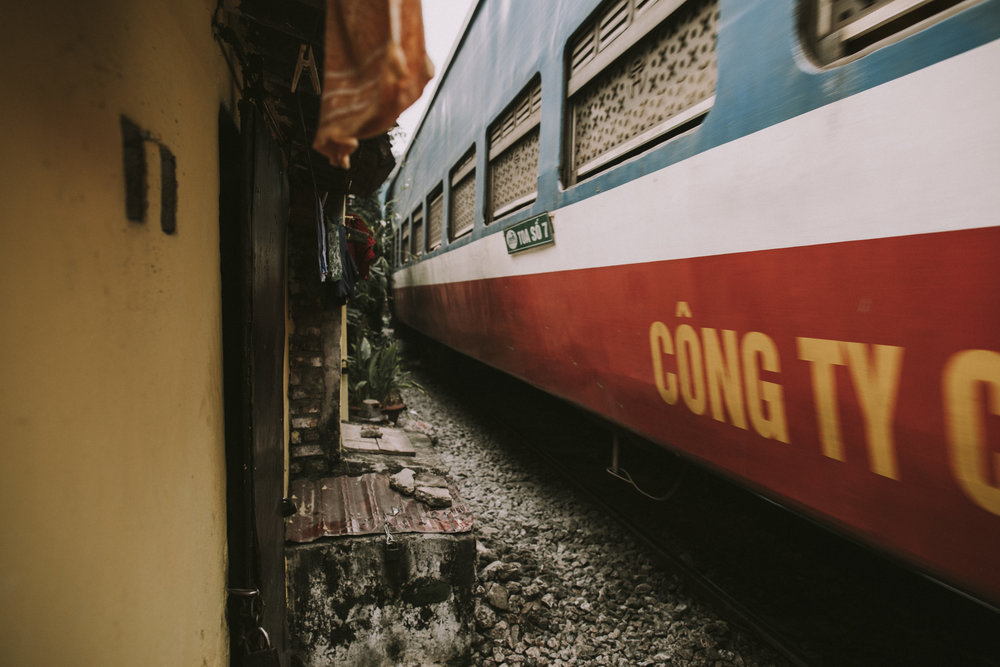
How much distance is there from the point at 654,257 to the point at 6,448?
1977 mm

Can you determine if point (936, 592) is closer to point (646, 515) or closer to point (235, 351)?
point (646, 515)

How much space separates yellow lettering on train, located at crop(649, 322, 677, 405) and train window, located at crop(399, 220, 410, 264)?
6908 millimetres

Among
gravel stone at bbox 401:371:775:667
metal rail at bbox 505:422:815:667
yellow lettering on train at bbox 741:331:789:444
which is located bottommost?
gravel stone at bbox 401:371:775:667

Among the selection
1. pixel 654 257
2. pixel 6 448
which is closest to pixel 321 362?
pixel 654 257

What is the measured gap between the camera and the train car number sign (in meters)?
2.92

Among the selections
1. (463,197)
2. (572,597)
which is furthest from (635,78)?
(463,197)

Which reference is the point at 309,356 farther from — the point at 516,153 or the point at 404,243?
the point at 404,243

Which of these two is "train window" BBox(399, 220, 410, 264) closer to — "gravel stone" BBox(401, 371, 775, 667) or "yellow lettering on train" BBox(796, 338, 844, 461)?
Result: "gravel stone" BBox(401, 371, 775, 667)

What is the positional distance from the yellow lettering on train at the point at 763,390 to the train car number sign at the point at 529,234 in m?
1.54

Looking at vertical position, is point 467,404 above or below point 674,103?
below

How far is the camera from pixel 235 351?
1604 mm

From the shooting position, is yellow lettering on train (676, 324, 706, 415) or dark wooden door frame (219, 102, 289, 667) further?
yellow lettering on train (676, 324, 706, 415)

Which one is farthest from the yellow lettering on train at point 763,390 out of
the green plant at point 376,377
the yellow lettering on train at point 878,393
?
the green plant at point 376,377

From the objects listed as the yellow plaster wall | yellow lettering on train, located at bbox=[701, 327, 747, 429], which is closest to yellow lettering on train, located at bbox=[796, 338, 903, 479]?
yellow lettering on train, located at bbox=[701, 327, 747, 429]
